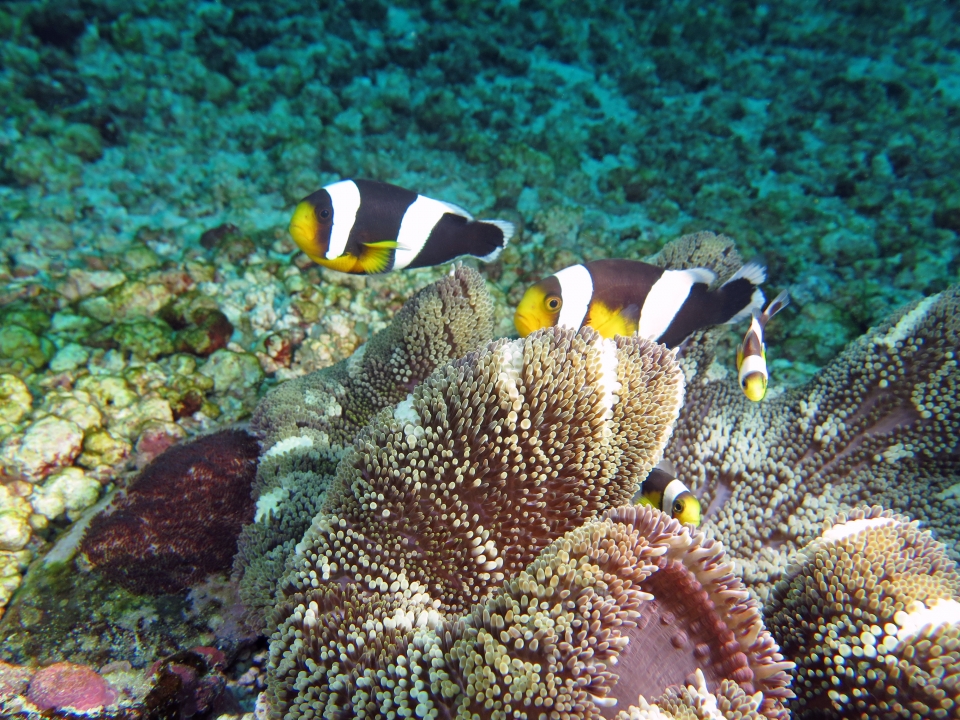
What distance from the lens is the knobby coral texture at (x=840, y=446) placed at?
1.91m

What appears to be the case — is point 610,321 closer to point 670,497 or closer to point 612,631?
point 670,497

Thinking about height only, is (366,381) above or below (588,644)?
below

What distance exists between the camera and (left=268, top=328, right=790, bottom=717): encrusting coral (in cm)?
103

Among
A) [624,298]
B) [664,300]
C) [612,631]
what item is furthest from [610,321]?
[612,631]

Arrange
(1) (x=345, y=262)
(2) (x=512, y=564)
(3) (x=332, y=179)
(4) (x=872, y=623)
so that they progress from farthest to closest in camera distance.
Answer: (3) (x=332, y=179), (1) (x=345, y=262), (2) (x=512, y=564), (4) (x=872, y=623)

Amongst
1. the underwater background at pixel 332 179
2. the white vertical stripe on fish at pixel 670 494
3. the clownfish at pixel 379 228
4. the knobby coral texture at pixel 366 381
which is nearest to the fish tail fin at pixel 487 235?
the clownfish at pixel 379 228

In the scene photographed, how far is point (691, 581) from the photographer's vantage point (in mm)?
1115

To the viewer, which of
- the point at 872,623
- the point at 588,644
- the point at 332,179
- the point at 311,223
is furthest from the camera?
the point at 332,179

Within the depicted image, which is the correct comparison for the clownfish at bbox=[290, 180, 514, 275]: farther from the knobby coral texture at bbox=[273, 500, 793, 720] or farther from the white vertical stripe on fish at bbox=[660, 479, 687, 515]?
the knobby coral texture at bbox=[273, 500, 793, 720]

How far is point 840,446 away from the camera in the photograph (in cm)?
205

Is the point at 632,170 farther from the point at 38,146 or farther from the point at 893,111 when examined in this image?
the point at 38,146

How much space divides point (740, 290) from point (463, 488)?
56.9 inches

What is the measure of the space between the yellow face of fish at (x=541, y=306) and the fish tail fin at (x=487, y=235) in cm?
32

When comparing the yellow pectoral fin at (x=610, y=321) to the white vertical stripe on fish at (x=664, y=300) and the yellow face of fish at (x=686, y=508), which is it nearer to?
the white vertical stripe on fish at (x=664, y=300)
